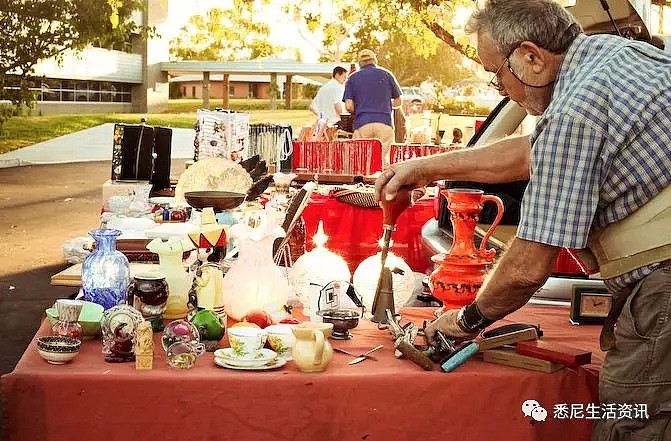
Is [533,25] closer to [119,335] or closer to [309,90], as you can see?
[119,335]

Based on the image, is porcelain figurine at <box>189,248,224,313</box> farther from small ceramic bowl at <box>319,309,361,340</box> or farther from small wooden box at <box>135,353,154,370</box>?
small wooden box at <box>135,353,154,370</box>

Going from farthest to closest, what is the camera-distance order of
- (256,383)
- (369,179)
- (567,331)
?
(369,179)
(567,331)
(256,383)

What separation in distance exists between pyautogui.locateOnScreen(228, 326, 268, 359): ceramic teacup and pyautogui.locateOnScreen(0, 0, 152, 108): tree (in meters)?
16.2

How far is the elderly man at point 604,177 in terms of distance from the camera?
2.02m

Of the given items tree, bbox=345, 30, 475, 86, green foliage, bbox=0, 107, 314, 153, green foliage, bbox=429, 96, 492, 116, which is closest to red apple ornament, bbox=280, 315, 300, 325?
green foliage, bbox=0, 107, 314, 153

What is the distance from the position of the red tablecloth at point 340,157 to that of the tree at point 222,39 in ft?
141

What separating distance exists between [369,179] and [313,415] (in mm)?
4443

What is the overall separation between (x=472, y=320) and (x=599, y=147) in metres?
0.62

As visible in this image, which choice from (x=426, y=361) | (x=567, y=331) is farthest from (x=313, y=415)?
(x=567, y=331)

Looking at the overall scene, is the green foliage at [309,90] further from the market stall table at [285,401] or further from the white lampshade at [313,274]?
the market stall table at [285,401]

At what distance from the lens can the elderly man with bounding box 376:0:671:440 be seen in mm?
2016

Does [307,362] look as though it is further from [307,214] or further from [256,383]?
[307,214]

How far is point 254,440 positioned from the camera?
2322mm

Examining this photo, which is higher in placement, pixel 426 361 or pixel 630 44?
pixel 630 44
